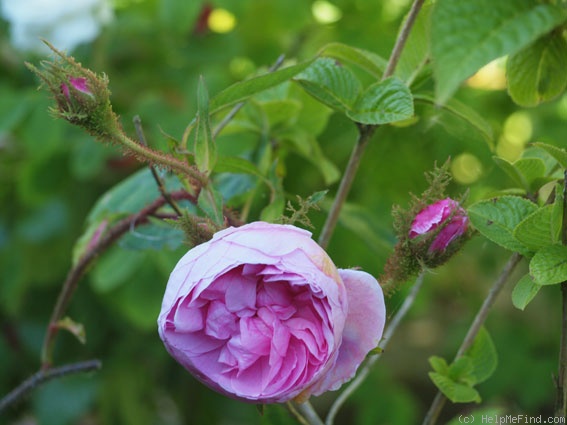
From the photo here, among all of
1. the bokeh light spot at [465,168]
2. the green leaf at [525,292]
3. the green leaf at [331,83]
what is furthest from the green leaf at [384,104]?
the bokeh light spot at [465,168]

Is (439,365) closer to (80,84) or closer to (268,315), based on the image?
(268,315)

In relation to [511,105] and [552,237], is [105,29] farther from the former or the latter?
[552,237]

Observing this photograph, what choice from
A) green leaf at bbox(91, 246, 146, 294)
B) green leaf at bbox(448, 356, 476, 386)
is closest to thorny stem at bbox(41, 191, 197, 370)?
green leaf at bbox(448, 356, 476, 386)

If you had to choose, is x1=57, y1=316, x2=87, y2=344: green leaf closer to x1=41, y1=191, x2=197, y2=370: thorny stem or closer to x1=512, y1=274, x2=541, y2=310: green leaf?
x1=41, y1=191, x2=197, y2=370: thorny stem

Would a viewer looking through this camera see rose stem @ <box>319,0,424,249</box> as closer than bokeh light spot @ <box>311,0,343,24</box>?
Yes

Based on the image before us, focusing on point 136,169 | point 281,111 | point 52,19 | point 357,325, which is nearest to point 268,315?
point 357,325

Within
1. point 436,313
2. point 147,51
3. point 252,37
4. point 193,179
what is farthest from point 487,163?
point 436,313
